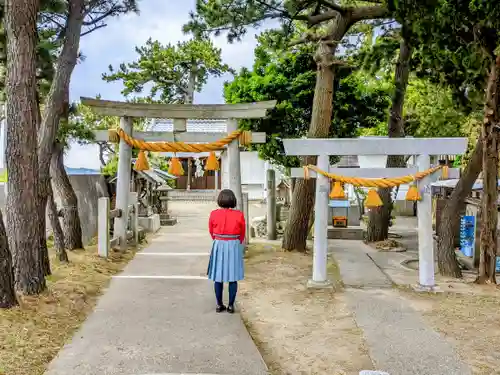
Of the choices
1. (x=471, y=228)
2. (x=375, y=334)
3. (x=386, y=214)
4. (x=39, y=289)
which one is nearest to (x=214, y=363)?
(x=375, y=334)

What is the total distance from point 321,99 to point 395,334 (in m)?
6.66

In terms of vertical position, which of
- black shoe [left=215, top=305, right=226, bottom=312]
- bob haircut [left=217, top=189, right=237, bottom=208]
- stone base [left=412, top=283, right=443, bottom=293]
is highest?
bob haircut [left=217, top=189, right=237, bottom=208]

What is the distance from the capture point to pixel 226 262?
20.0 ft

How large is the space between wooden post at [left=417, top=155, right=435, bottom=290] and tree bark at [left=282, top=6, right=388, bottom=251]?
3.54 m

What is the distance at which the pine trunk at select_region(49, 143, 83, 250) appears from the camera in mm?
9633

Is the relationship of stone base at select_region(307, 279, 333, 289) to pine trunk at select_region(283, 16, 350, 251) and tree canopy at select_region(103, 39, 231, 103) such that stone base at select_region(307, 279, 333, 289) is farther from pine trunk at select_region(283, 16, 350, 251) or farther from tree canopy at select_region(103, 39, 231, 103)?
tree canopy at select_region(103, 39, 231, 103)

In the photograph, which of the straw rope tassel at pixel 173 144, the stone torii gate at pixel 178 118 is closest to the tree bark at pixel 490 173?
the stone torii gate at pixel 178 118

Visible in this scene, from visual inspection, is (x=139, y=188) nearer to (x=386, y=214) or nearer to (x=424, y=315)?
(x=386, y=214)

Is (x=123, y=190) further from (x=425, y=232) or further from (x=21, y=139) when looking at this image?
(x=425, y=232)

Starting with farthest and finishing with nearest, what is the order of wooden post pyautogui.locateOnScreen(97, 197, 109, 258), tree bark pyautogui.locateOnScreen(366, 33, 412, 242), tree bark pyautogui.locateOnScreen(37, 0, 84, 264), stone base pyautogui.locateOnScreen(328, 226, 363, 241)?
stone base pyautogui.locateOnScreen(328, 226, 363, 241)
tree bark pyautogui.locateOnScreen(366, 33, 412, 242)
wooden post pyautogui.locateOnScreen(97, 197, 109, 258)
tree bark pyautogui.locateOnScreen(37, 0, 84, 264)

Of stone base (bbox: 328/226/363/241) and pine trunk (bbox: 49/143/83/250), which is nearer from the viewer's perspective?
pine trunk (bbox: 49/143/83/250)

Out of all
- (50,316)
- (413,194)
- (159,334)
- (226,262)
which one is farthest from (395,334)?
(50,316)

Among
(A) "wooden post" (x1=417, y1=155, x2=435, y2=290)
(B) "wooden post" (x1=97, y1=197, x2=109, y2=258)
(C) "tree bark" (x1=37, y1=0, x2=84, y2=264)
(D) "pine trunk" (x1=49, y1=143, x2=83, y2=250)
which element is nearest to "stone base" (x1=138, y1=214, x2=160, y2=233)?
(D) "pine trunk" (x1=49, y1=143, x2=83, y2=250)

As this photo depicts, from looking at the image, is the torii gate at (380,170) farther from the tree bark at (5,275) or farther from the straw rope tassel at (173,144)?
the tree bark at (5,275)
